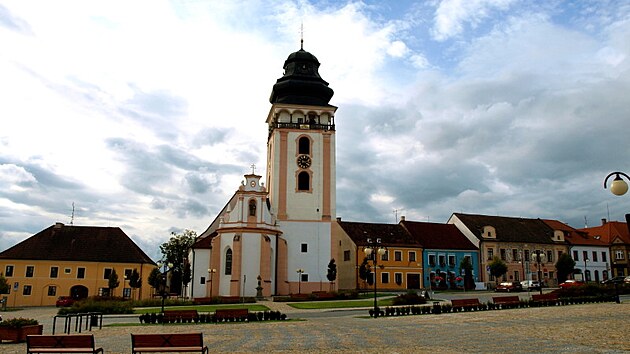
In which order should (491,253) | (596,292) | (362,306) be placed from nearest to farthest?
(596,292) < (362,306) < (491,253)

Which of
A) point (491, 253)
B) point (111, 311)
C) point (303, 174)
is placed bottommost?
point (111, 311)

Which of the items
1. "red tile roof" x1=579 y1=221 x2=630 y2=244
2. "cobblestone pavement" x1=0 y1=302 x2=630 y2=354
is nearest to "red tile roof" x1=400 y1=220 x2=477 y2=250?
"red tile roof" x1=579 y1=221 x2=630 y2=244

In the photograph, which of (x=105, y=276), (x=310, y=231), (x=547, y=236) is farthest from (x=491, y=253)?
(x=105, y=276)

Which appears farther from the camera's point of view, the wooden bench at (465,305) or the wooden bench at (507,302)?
the wooden bench at (507,302)

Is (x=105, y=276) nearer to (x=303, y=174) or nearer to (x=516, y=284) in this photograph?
(x=303, y=174)

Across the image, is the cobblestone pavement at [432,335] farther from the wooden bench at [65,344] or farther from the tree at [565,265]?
the tree at [565,265]

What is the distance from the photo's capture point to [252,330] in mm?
21672

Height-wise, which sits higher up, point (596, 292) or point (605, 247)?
point (605, 247)

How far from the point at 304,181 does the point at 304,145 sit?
377 cm

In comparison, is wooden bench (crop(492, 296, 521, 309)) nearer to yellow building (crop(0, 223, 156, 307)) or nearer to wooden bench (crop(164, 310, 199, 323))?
wooden bench (crop(164, 310, 199, 323))

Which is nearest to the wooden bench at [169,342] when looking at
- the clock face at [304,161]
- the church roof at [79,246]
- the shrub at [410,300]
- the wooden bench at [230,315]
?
the wooden bench at [230,315]

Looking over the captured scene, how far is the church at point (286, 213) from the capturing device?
2048 inches

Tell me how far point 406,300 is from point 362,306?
2925 mm

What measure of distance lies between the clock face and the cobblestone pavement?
3288 centimetres
